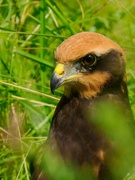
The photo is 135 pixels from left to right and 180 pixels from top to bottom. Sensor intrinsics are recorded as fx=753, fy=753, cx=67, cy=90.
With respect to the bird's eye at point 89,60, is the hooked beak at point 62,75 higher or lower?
lower

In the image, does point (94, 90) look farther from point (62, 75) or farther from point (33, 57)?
point (33, 57)

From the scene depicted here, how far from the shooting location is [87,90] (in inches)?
140

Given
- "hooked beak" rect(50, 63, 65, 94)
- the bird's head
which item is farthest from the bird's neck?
"hooked beak" rect(50, 63, 65, 94)

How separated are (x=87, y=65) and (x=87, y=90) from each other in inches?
4.7

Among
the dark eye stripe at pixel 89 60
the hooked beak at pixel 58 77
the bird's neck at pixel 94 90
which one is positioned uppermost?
the dark eye stripe at pixel 89 60

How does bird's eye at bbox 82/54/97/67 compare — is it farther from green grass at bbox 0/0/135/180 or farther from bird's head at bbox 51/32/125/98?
green grass at bbox 0/0/135/180

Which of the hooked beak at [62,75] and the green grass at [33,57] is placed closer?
the hooked beak at [62,75]

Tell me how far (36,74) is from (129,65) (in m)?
0.68

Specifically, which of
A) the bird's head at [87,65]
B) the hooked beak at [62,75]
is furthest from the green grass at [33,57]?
the hooked beak at [62,75]

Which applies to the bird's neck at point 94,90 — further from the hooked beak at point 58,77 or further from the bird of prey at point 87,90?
the hooked beak at point 58,77

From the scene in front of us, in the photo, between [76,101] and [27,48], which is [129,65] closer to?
[27,48]

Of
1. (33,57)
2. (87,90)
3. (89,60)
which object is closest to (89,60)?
(89,60)

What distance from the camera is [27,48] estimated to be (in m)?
5.07

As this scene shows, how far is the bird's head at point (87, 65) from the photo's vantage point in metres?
3.48
